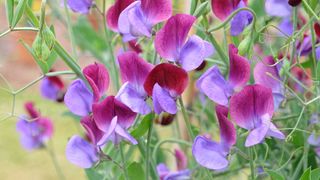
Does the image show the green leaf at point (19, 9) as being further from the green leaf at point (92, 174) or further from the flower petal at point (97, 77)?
the green leaf at point (92, 174)

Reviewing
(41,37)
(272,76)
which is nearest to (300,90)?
(272,76)

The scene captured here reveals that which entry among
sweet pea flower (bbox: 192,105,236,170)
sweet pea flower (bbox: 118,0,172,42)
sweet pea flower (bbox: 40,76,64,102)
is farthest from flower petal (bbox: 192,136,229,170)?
sweet pea flower (bbox: 40,76,64,102)

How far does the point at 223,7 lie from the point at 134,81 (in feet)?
0.40

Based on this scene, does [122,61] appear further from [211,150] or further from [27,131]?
[27,131]

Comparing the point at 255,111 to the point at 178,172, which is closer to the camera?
the point at 255,111

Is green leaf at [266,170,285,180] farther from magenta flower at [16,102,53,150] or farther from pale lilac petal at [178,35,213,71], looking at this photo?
magenta flower at [16,102,53,150]

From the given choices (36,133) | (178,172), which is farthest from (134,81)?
(36,133)

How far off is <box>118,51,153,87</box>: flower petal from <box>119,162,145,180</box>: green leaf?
0.12 metres

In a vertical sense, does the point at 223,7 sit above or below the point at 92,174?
above

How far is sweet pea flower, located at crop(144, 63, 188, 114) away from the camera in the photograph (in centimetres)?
60

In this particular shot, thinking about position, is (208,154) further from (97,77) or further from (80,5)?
(80,5)

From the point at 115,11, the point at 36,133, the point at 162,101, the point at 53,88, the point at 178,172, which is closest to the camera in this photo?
the point at 162,101

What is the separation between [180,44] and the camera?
2.04 ft

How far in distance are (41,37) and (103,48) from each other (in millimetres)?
696
